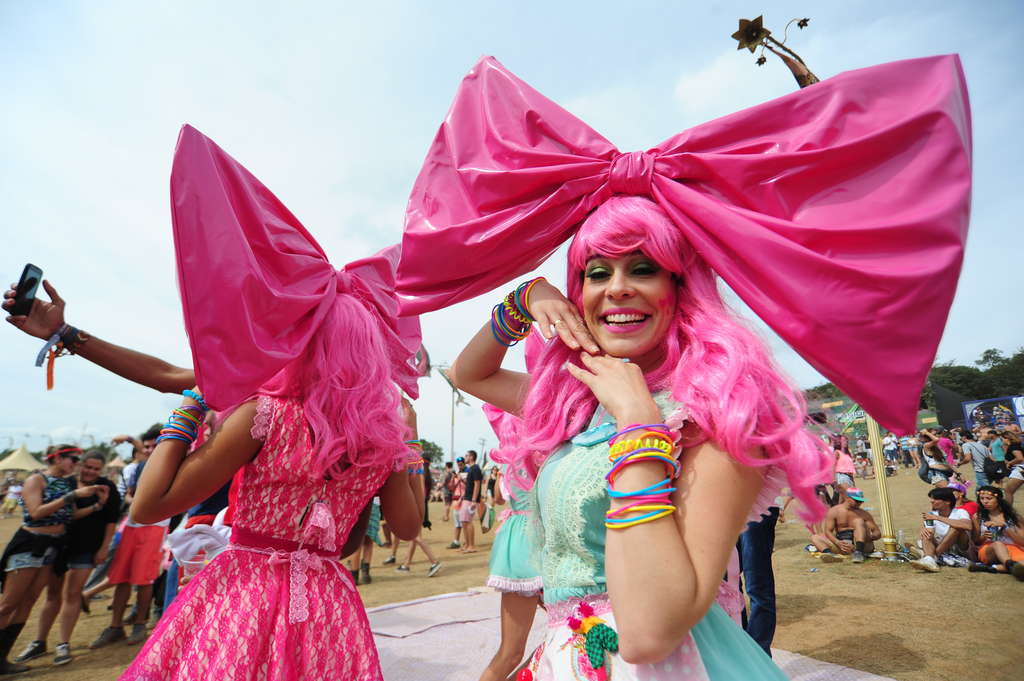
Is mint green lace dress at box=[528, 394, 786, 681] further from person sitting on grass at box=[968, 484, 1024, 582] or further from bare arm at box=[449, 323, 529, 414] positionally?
person sitting on grass at box=[968, 484, 1024, 582]

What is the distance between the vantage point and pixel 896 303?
1.15m

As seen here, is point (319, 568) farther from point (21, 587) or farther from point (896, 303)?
point (21, 587)

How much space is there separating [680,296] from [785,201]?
39cm

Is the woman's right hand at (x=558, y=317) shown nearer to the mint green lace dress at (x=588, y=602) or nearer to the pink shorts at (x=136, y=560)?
the mint green lace dress at (x=588, y=602)

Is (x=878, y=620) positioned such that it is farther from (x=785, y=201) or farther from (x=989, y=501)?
(x=785, y=201)

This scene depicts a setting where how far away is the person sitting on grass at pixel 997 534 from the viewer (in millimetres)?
7250

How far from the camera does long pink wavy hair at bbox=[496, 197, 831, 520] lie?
49.6 inches

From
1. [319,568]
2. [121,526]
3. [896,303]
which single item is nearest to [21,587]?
[121,526]

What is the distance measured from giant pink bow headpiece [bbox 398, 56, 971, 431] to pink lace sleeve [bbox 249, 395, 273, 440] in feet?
2.25

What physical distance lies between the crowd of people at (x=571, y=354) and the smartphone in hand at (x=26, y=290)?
0.09 feet

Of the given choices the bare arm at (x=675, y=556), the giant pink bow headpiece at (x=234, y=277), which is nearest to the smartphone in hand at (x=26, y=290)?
the giant pink bow headpiece at (x=234, y=277)

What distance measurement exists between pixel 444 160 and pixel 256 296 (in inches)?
30.3

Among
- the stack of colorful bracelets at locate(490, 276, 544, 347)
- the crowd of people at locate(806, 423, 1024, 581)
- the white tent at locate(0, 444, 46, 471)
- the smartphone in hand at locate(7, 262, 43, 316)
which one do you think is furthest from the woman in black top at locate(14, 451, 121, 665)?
the white tent at locate(0, 444, 46, 471)

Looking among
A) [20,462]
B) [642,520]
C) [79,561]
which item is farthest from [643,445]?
[20,462]
